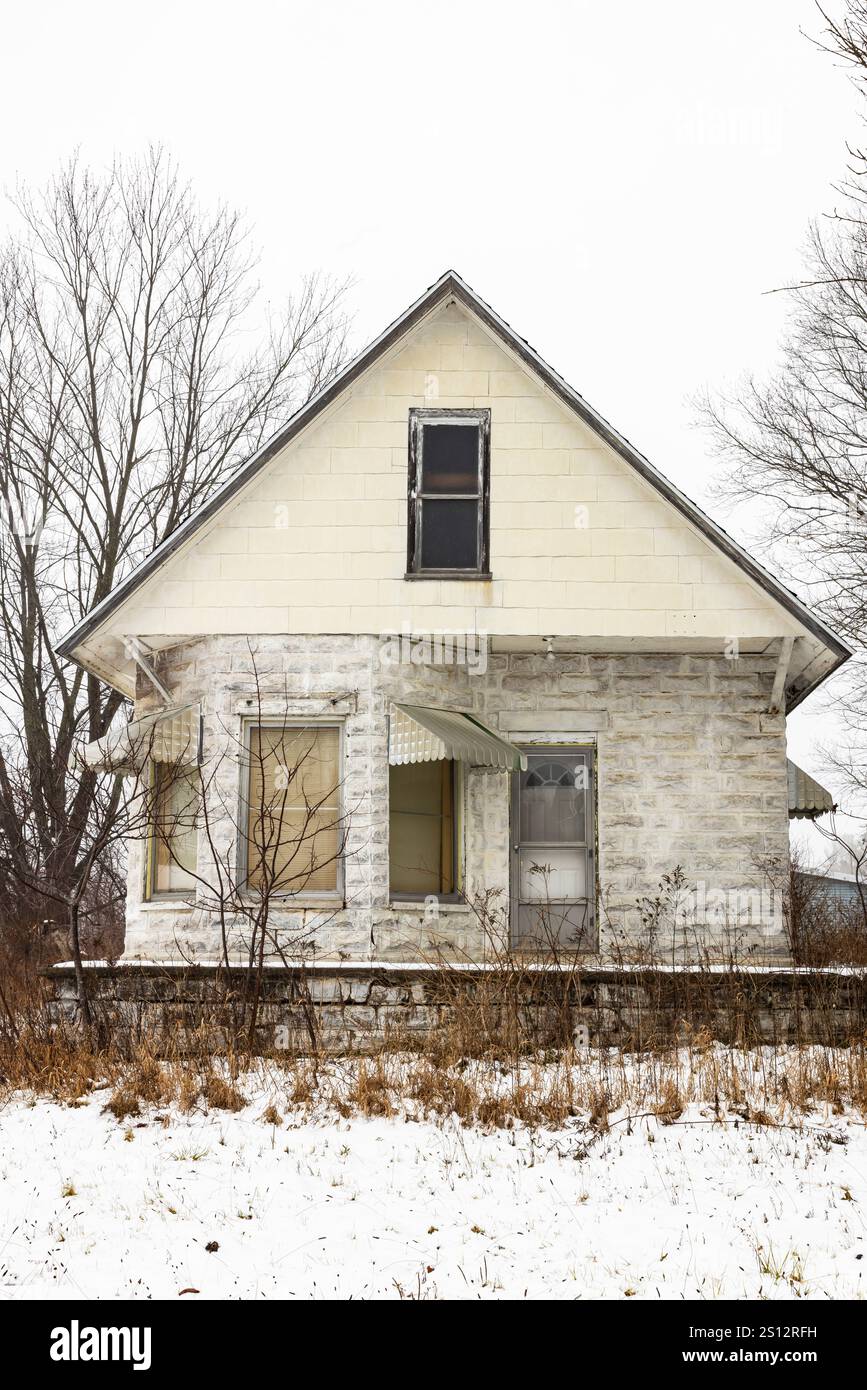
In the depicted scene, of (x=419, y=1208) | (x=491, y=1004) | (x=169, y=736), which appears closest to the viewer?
(x=419, y=1208)

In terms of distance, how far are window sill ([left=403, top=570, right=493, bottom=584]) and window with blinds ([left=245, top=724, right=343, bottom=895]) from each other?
1.73 metres

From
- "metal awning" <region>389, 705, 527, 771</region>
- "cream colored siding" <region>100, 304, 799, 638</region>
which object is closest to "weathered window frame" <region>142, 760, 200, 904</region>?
"cream colored siding" <region>100, 304, 799, 638</region>

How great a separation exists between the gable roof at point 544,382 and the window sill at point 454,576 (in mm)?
1827

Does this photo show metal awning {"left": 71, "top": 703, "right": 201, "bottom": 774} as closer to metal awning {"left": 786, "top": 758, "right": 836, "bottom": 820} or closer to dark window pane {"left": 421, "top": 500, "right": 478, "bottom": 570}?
dark window pane {"left": 421, "top": 500, "right": 478, "bottom": 570}

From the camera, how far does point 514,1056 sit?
33.3 ft

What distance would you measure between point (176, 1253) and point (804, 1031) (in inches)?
235

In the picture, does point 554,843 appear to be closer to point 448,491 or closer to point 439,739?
point 439,739

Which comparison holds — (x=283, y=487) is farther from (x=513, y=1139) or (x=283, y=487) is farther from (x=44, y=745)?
(x=44, y=745)

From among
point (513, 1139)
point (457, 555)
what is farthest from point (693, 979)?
point (457, 555)

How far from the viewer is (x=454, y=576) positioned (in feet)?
43.1

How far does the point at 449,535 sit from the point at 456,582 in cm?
55

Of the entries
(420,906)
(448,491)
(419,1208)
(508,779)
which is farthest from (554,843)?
(419,1208)
